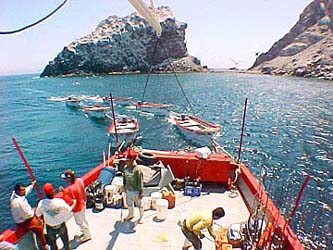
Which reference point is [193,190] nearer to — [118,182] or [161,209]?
[161,209]

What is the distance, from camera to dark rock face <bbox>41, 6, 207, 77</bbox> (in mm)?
171750

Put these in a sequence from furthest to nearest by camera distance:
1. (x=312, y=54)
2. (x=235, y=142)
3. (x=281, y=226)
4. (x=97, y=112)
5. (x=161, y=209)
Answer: (x=312, y=54)
(x=97, y=112)
(x=235, y=142)
(x=161, y=209)
(x=281, y=226)

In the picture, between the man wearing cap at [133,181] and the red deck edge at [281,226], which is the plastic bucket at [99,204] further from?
the red deck edge at [281,226]

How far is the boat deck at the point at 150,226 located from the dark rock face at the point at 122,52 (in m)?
159

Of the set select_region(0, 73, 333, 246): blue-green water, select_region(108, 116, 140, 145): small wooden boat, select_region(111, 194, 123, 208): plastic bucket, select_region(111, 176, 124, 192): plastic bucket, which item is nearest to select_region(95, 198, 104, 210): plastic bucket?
select_region(111, 194, 123, 208): plastic bucket

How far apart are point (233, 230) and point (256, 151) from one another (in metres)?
26.2

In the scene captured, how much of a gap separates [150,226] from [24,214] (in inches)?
152

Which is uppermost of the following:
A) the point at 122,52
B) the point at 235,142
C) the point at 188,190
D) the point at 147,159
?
the point at 147,159

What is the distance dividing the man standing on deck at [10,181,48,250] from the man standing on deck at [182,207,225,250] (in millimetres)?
3649

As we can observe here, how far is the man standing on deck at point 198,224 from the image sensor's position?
7500 mm

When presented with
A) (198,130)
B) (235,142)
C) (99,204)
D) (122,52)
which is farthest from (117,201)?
(122,52)

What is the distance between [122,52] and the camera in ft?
575

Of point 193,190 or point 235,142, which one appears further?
point 235,142

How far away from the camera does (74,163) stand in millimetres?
30188
